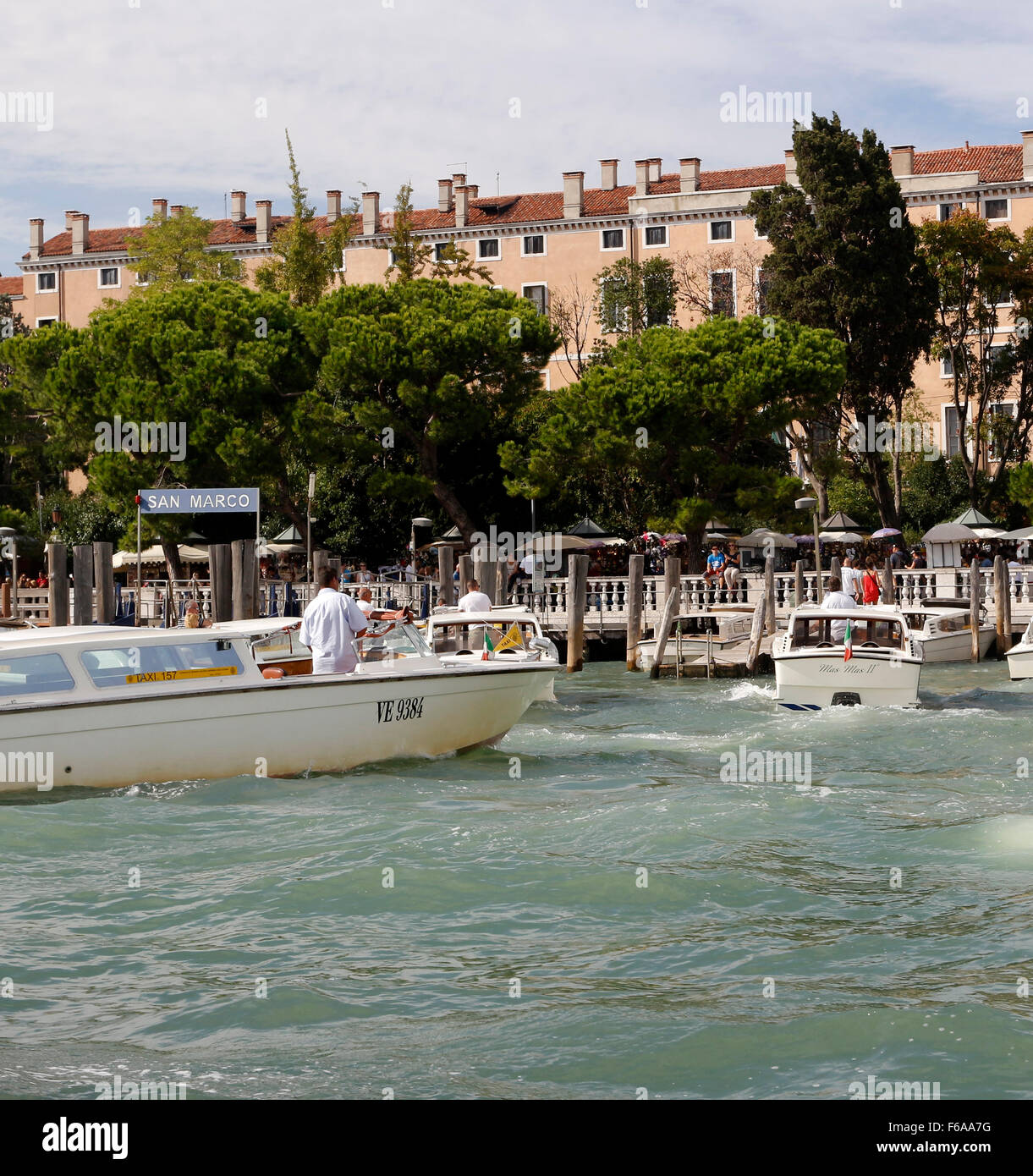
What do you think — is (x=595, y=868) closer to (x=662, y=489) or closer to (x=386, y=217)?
(x=662, y=489)

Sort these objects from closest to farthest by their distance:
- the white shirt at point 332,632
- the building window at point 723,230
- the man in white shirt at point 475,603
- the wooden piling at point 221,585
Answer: the white shirt at point 332,632, the man in white shirt at point 475,603, the wooden piling at point 221,585, the building window at point 723,230

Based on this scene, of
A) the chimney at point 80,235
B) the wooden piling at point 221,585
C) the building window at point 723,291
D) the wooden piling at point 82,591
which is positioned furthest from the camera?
the chimney at point 80,235

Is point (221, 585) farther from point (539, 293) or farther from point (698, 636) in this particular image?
point (539, 293)

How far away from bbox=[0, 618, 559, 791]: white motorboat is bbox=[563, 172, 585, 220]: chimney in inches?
1909

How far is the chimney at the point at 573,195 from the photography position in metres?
59.3

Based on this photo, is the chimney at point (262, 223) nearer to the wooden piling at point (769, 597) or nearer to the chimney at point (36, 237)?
the chimney at point (36, 237)

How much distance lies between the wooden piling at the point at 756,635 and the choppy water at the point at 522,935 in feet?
35.4

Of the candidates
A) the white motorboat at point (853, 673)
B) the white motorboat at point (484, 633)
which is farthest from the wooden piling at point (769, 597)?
the white motorboat at point (484, 633)

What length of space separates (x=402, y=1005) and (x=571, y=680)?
1718 cm

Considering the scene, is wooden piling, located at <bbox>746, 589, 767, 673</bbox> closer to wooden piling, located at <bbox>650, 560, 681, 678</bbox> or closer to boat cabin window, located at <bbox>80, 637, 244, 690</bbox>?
wooden piling, located at <bbox>650, 560, 681, 678</bbox>

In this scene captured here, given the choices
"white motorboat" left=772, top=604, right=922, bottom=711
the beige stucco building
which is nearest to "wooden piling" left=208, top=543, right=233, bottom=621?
"white motorboat" left=772, top=604, right=922, bottom=711

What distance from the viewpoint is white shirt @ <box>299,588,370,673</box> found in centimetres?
1250
